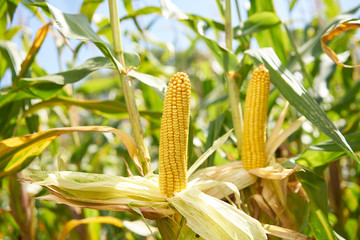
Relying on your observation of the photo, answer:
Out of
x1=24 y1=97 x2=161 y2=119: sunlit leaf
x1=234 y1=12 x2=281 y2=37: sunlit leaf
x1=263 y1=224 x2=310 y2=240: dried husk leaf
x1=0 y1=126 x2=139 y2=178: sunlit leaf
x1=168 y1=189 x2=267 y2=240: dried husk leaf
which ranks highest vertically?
x1=234 y1=12 x2=281 y2=37: sunlit leaf

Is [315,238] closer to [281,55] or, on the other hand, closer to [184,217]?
[184,217]

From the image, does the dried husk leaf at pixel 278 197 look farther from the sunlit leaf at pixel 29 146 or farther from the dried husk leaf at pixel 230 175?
the sunlit leaf at pixel 29 146

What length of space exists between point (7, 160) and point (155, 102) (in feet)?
4.10

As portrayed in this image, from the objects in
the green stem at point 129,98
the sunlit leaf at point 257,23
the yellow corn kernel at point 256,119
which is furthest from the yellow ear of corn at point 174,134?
the sunlit leaf at point 257,23

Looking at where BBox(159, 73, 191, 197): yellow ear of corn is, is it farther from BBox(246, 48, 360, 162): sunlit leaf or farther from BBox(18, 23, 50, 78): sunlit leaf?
BBox(18, 23, 50, 78): sunlit leaf

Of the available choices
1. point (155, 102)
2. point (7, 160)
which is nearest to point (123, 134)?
point (7, 160)

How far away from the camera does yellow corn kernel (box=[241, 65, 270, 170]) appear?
3.93ft

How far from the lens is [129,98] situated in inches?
46.6

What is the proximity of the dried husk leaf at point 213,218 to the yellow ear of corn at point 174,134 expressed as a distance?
5 cm

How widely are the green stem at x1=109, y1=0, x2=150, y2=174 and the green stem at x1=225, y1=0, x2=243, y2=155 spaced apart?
1.36 ft

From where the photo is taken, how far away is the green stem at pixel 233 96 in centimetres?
138

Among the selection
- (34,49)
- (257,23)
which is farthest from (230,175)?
(34,49)

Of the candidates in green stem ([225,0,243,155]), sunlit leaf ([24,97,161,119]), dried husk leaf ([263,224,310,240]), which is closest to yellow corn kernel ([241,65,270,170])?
green stem ([225,0,243,155])

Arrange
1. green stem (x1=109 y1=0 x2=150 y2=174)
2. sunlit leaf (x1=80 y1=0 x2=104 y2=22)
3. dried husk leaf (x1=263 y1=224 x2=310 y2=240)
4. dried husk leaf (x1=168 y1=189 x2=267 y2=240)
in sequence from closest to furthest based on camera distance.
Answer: dried husk leaf (x1=168 y1=189 x2=267 y2=240)
dried husk leaf (x1=263 y1=224 x2=310 y2=240)
green stem (x1=109 y1=0 x2=150 y2=174)
sunlit leaf (x1=80 y1=0 x2=104 y2=22)
